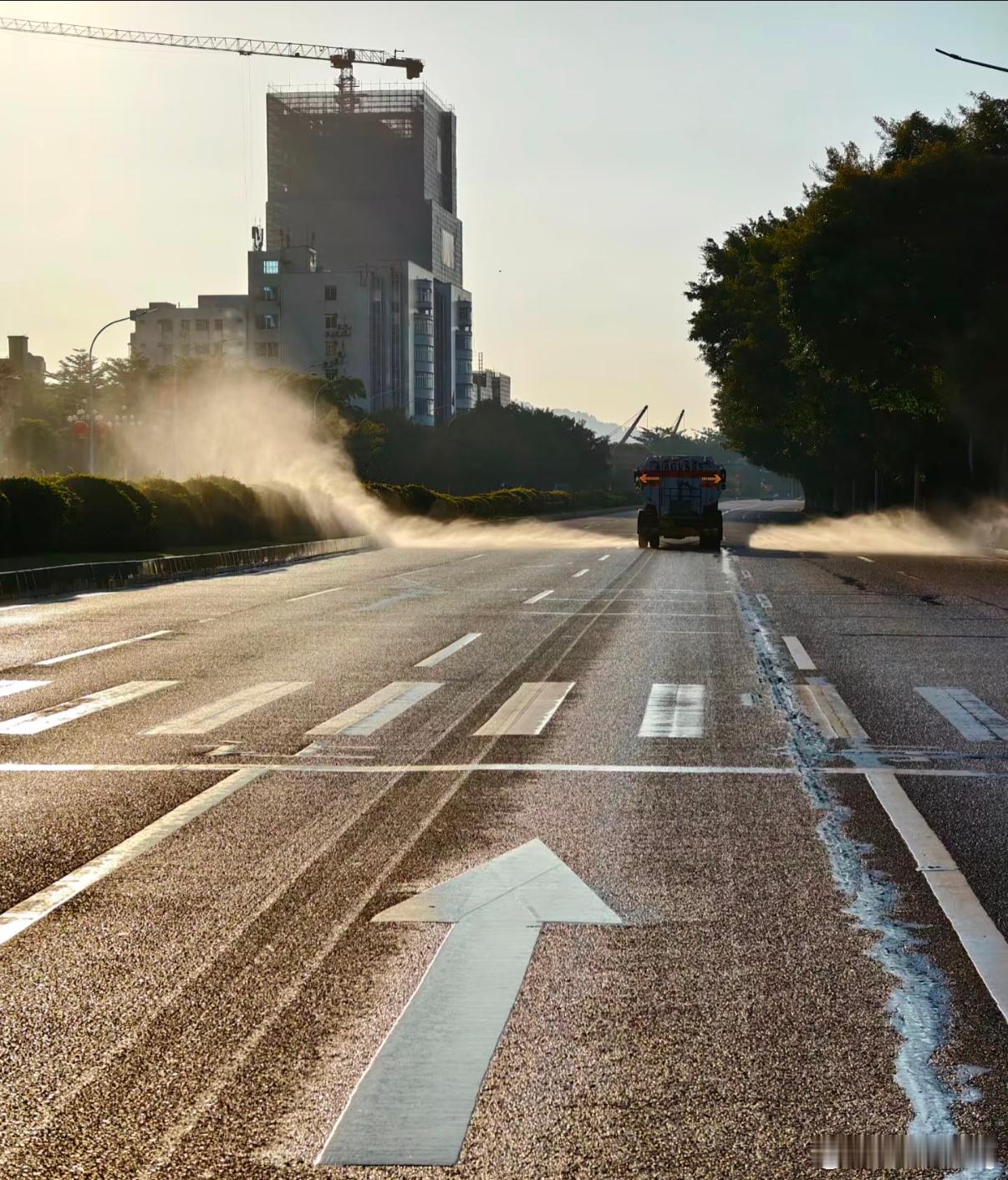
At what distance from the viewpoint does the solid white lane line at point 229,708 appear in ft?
37.1

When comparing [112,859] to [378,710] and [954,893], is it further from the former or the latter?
[378,710]

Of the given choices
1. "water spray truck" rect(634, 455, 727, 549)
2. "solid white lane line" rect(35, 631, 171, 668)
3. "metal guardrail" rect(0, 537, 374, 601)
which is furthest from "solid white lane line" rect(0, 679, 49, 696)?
"water spray truck" rect(634, 455, 727, 549)

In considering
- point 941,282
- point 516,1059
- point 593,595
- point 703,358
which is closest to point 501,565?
point 593,595

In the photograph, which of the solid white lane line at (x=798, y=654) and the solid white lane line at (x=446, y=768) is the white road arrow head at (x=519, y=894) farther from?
the solid white lane line at (x=798, y=654)

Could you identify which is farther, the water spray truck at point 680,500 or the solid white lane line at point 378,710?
the water spray truck at point 680,500

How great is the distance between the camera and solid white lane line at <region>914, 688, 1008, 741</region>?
438 inches

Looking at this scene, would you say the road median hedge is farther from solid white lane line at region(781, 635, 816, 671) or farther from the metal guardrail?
solid white lane line at region(781, 635, 816, 671)

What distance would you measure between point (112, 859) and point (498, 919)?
1977 mm

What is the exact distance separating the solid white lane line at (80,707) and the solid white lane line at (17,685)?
651 millimetres

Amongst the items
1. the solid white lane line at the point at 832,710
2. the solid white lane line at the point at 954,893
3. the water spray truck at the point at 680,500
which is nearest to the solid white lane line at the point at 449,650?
the solid white lane line at the point at 832,710

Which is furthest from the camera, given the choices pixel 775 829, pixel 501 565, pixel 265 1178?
pixel 501 565

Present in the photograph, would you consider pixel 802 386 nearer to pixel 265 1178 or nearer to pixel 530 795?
pixel 530 795

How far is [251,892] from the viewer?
6.65 metres

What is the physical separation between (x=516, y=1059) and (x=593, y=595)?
2130 centimetres
